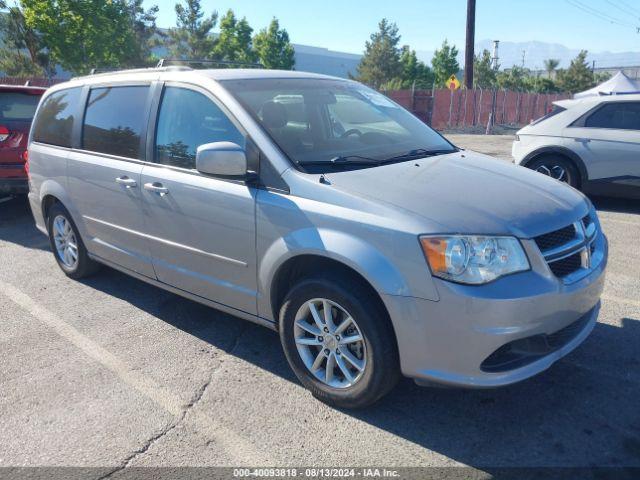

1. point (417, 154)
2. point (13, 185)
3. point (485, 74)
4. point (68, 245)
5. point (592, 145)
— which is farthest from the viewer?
point (485, 74)

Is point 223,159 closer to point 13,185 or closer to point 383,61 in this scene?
point 13,185

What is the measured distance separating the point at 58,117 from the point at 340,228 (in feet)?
11.6

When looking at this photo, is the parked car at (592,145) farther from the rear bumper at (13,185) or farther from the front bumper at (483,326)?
the rear bumper at (13,185)

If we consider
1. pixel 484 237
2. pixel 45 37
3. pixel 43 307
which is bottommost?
pixel 43 307

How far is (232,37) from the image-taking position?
193 ft

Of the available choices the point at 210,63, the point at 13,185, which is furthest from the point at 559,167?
the point at 13,185

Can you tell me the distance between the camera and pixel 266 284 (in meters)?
3.29

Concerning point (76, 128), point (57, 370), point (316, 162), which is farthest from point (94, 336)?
point (316, 162)

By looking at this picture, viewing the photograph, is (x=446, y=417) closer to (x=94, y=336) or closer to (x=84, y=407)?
(x=84, y=407)

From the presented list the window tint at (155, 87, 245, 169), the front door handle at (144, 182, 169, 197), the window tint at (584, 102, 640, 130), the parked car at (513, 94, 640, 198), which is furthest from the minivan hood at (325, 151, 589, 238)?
the window tint at (584, 102, 640, 130)

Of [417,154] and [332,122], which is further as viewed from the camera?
[332,122]

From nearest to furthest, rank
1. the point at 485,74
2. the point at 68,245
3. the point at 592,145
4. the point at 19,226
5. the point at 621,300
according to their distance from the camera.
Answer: the point at 621,300
the point at 68,245
the point at 592,145
the point at 19,226
the point at 485,74

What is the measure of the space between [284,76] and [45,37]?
31100 millimetres

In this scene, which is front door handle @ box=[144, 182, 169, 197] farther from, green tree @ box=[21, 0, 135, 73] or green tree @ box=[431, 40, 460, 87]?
green tree @ box=[431, 40, 460, 87]
